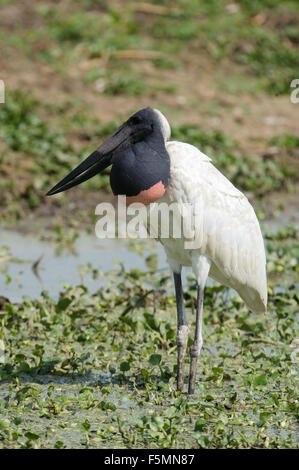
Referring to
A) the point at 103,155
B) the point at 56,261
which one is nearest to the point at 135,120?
the point at 103,155

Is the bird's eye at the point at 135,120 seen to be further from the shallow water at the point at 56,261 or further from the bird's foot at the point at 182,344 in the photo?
the shallow water at the point at 56,261

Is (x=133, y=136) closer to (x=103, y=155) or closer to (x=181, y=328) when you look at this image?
(x=103, y=155)

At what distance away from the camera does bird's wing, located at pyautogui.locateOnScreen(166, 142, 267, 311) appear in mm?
A: 4754

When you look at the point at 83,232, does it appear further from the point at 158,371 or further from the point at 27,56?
the point at 27,56

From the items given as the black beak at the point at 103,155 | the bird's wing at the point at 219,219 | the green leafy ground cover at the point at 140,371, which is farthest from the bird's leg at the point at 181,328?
the black beak at the point at 103,155

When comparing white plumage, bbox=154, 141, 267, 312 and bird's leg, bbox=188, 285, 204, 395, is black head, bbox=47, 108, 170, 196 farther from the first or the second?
bird's leg, bbox=188, 285, 204, 395

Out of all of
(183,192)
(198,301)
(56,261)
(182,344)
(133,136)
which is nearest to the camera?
(183,192)

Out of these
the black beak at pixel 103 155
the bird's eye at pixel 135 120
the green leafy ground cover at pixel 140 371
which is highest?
the bird's eye at pixel 135 120

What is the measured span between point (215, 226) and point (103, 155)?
68 centimetres

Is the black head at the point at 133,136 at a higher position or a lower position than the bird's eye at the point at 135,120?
lower

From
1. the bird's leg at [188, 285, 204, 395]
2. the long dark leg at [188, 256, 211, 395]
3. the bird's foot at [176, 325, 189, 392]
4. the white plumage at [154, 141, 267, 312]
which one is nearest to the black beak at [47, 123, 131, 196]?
the white plumage at [154, 141, 267, 312]

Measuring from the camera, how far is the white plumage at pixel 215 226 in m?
4.76

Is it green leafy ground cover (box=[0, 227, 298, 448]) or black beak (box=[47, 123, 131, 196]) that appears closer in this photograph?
green leafy ground cover (box=[0, 227, 298, 448])

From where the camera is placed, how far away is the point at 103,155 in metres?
4.86
